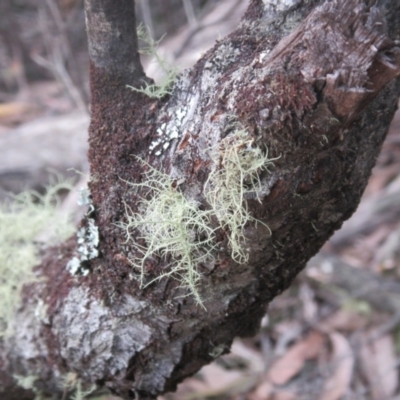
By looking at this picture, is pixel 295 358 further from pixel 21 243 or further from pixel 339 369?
pixel 21 243

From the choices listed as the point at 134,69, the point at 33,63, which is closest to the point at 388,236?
the point at 134,69

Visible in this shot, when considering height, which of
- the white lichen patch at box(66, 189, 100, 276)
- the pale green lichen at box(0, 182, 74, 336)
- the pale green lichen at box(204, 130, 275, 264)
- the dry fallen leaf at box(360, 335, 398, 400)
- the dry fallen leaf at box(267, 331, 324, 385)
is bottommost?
the dry fallen leaf at box(360, 335, 398, 400)

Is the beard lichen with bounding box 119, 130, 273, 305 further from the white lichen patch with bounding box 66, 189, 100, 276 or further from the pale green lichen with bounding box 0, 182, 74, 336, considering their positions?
the pale green lichen with bounding box 0, 182, 74, 336

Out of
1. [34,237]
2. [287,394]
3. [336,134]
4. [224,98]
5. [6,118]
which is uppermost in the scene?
[6,118]

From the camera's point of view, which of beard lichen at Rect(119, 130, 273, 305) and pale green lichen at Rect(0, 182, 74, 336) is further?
pale green lichen at Rect(0, 182, 74, 336)

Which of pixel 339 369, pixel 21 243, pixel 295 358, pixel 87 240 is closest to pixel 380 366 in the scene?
pixel 339 369

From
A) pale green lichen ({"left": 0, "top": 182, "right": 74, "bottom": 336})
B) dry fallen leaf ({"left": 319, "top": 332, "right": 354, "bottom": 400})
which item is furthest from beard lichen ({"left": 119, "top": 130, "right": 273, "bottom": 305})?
dry fallen leaf ({"left": 319, "top": 332, "right": 354, "bottom": 400})

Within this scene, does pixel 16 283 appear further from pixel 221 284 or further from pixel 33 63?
pixel 33 63
